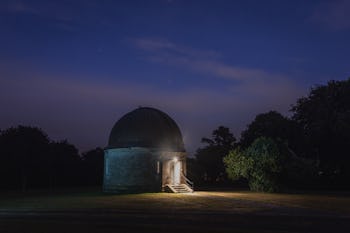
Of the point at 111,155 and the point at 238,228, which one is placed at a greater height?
the point at 111,155

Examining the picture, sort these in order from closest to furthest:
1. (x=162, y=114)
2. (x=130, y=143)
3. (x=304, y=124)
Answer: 1. (x=130, y=143)
2. (x=162, y=114)
3. (x=304, y=124)

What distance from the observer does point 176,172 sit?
130 ft

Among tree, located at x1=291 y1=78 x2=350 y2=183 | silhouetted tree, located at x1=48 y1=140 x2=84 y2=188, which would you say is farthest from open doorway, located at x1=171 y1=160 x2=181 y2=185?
silhouetted tree, located at x1=48 y1=140 x2=84 y2=188

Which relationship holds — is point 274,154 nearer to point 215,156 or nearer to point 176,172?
point 176,172

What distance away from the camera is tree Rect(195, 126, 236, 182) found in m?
62.3

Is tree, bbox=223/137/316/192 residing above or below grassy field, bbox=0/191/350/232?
above

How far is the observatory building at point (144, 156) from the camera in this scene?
3712 cm

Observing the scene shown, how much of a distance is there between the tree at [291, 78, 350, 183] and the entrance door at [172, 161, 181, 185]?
55.3 feet

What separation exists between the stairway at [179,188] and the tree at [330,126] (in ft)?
56.9

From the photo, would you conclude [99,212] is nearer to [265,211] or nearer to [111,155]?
[265,211]

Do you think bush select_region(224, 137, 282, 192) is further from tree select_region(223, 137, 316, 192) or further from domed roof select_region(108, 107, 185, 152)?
domed roof select_region(108, 107, 185, 152)

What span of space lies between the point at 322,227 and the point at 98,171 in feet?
177

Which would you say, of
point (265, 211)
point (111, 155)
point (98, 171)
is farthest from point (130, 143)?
point (98, 171)

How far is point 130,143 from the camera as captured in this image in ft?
124
